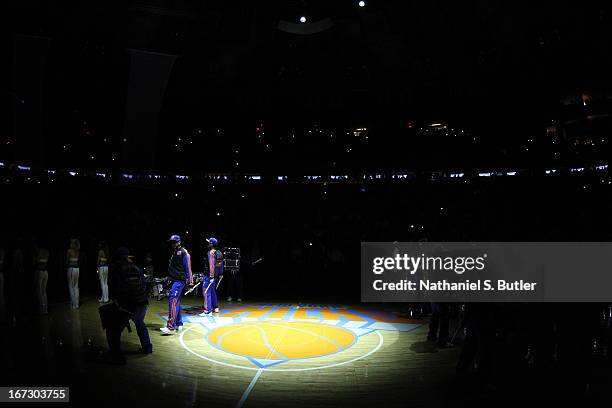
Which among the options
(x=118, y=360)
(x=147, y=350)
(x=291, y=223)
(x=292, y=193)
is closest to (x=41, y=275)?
(x=147, y=350)

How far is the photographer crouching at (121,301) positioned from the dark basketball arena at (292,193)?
1.4 inches

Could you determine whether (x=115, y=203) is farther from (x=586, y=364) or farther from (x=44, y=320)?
(x=586, y=364)

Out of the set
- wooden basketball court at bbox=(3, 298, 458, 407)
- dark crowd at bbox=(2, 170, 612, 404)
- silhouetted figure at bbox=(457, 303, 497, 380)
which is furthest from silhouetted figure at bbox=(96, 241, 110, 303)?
silhouetted figure at bbox=(457, 303, 497, 380)

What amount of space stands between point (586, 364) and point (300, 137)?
56.1 ft

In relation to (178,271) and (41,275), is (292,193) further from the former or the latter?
(178,271)

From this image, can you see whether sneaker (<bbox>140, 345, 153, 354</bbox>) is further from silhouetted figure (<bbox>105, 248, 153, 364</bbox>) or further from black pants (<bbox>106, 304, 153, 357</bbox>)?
silhouetted figure (<bbox>105, 248, 153, 364</bbox>)

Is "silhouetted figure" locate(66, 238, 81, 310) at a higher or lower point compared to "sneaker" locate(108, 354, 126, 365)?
higher

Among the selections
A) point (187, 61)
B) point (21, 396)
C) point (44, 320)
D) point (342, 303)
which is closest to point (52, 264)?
point (44, 320)

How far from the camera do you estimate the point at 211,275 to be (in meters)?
10.3

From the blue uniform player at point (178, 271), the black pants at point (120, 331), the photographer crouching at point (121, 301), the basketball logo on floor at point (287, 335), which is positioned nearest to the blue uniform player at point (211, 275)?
the basketball logo on floor at point (287, 335)

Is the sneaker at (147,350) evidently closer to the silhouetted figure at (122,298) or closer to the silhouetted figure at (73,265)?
the silhouetted figure at (122,298)

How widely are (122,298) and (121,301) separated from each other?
0.17 feet

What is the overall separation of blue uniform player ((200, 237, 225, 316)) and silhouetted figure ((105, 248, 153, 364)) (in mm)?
3479

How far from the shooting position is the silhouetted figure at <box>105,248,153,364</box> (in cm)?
655
